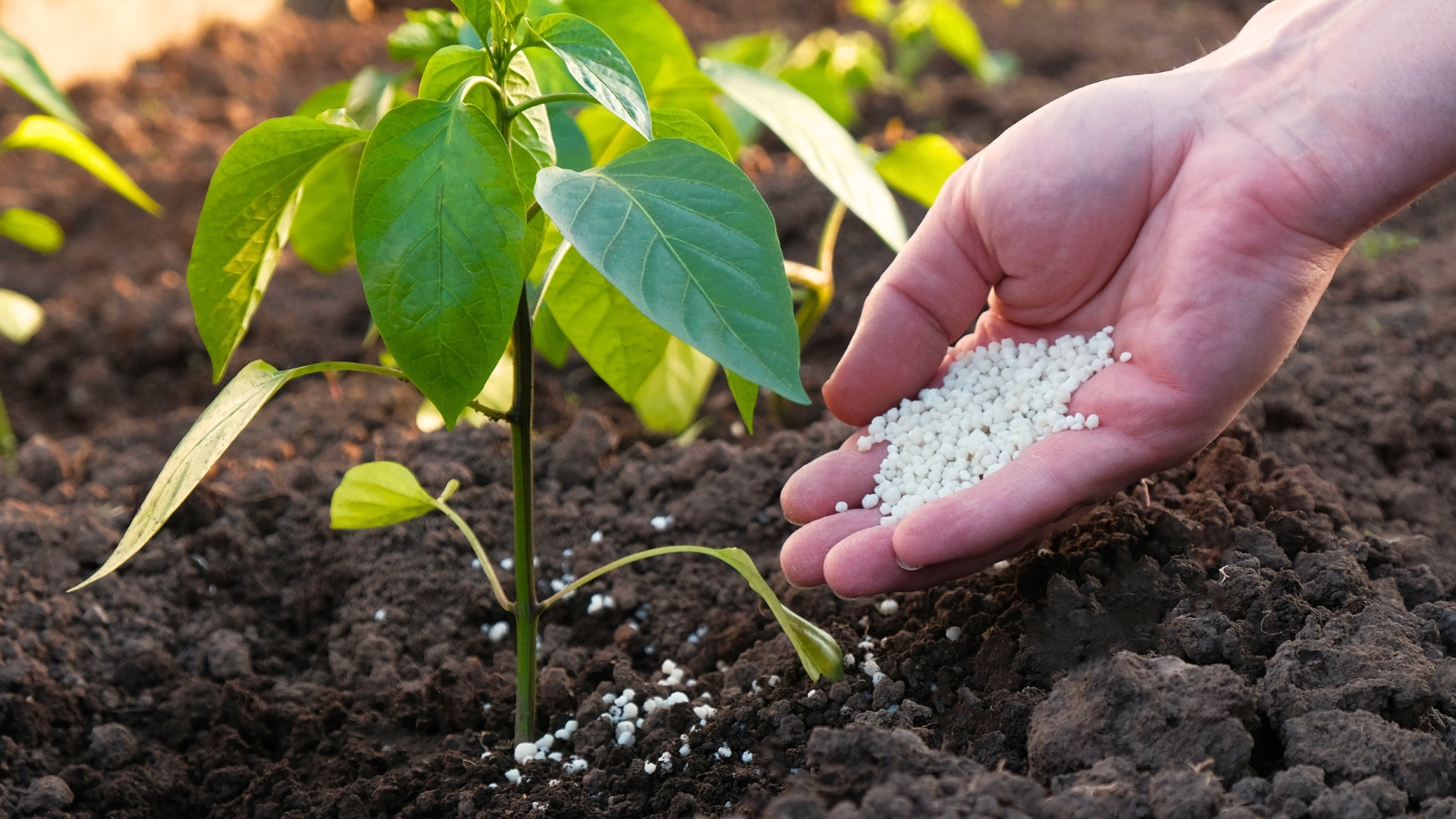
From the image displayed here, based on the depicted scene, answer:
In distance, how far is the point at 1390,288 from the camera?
221 cm

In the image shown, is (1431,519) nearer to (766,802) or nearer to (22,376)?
(766,802)

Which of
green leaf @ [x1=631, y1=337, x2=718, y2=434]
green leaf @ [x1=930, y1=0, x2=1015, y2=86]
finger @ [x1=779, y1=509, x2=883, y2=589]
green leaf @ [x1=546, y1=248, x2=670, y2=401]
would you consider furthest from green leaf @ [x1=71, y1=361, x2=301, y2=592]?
green leaf @ [x1=930, y1=0, x2=1015, y2=86]

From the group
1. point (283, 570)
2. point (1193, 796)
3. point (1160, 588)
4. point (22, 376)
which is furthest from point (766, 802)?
point (22, 376)

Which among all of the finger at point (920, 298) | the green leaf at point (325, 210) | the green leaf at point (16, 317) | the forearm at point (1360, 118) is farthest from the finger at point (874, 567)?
the green leaf at point (16, 317)

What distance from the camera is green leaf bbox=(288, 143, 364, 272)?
5.26 ft

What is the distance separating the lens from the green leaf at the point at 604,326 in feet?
3.81

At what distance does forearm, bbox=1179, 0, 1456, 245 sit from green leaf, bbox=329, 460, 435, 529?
0.93 meters

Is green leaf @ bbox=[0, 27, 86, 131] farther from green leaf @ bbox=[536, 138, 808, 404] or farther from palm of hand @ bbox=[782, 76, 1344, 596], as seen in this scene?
palm of hand @ bbox=[782, 76, 1344, 596]

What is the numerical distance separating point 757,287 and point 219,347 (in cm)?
53

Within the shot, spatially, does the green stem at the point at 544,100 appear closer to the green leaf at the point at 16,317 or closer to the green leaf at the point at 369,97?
the green leaf at the point at 369,97

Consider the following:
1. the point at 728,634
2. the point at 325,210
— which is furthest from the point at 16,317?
the point at 728,634

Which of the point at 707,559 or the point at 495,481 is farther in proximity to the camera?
the point at 495,481

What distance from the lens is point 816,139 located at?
135 centimetres

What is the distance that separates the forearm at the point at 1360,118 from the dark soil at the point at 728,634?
0.33 metres
